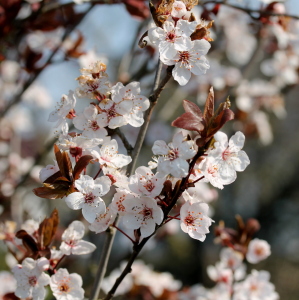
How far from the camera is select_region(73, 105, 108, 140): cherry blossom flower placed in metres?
0.74

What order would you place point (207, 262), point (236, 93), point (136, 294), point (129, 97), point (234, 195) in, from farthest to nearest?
point (234, 195) < point (207, 262) < point (236, 93) < point (136, 294) < point (129, 97)

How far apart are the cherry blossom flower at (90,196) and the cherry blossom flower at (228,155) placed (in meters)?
0.20

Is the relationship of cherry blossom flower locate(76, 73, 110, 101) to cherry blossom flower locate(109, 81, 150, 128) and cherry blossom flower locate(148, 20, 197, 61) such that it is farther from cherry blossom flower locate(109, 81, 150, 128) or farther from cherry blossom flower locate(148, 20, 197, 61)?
cherry blossom flower locate(148, 20, 197, 61)

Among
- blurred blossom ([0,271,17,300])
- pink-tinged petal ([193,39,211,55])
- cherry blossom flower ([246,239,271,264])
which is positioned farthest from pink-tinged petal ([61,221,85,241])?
blurred blossom ([0,271,17,300])

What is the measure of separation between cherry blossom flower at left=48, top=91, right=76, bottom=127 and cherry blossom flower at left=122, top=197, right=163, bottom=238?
214mm

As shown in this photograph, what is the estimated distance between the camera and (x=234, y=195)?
8.30 metres

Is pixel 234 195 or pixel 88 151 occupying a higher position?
pixel 88 151

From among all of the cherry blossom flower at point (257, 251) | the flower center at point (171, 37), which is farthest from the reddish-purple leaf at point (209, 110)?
the cherry blossom flower at point (257, 251)

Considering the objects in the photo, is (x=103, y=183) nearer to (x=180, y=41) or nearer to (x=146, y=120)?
(x=146, y=120)

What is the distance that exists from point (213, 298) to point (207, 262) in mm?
6243

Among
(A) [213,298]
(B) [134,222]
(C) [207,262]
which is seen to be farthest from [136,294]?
(C) [207,262]

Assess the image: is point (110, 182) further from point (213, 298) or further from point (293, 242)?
point (293, 242)

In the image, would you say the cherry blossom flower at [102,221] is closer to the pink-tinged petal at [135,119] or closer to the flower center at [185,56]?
the pink-tinged petal at [135,119]

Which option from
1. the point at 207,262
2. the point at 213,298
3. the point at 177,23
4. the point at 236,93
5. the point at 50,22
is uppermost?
the point at 177,23
